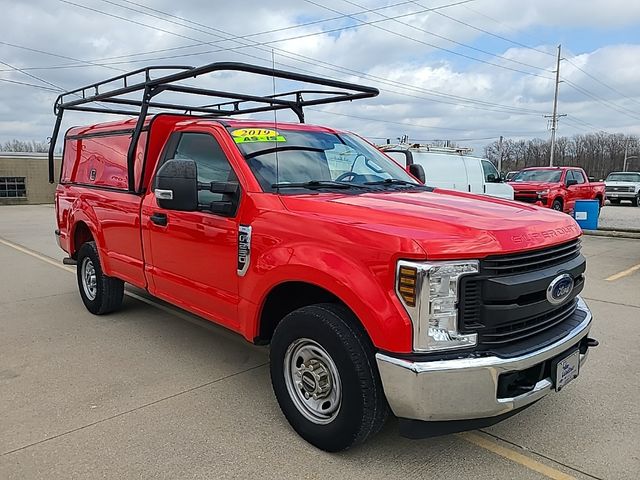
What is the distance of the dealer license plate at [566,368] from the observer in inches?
114

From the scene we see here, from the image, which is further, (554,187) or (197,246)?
(554,187)

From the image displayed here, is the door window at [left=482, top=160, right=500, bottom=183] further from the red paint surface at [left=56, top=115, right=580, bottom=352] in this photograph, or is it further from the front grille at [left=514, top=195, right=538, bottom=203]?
the red paint surface at [left=56, top=115, right=580, bottom=352]

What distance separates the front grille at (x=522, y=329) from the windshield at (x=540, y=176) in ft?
51.0

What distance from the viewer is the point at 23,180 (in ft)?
109

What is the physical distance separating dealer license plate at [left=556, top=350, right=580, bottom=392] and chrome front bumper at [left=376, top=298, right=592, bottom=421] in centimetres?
35

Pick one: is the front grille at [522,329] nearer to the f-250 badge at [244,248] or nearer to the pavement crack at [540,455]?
the pavement crack at [540,455]

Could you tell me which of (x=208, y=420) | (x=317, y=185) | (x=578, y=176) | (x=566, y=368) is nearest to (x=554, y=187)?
(x=578, y=176)

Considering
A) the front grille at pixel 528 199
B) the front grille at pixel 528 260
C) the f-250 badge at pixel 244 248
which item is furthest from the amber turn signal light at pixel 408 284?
the front grille at pixel 528 199

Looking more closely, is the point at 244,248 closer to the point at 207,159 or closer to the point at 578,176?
the point at 207,159

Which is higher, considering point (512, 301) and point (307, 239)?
point (307, 239)

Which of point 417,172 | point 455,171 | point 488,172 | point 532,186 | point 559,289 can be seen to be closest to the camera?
point 559,289

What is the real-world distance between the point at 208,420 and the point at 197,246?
49.4 inches

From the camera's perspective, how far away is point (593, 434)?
327 centimetres

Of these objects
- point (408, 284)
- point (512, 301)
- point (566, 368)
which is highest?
point (408, 284)
